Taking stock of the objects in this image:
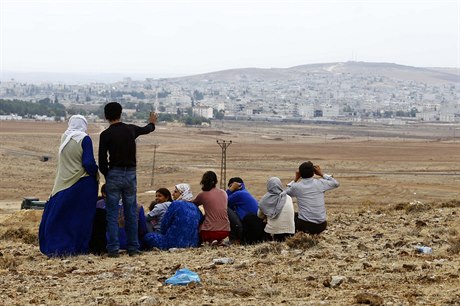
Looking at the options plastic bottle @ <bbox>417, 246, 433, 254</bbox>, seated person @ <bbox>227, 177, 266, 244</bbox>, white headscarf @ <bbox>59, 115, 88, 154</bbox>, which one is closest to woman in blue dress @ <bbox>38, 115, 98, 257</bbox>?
white headscarf @ <bbox>59, 115, 88, 154</bbox>

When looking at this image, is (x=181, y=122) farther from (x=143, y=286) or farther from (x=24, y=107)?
(x=143, y=286)

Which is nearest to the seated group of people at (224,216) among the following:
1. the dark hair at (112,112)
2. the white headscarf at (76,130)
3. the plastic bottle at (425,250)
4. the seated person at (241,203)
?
the seated person at (241,203)

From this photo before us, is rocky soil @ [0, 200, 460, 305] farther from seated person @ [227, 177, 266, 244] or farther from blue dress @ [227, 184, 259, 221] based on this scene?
blue dress @ [227, 184, 259, 221]

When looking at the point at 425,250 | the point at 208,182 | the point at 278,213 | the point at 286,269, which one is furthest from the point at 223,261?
the point at 425,250

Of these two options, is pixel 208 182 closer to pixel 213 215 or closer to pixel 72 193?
pixel 213 215

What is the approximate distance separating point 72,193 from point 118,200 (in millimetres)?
490

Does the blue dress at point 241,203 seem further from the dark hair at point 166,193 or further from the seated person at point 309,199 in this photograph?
the dark hair at point 166,193

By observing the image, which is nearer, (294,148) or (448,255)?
(448,255)

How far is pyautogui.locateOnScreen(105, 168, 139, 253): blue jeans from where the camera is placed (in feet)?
30.7

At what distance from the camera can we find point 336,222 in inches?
497

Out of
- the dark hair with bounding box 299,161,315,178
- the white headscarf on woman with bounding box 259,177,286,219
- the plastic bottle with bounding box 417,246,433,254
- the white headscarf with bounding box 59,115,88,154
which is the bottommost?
the plastic bottle with bounding box 417,246,433,254

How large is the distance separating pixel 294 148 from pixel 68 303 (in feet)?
191

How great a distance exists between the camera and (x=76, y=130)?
31.3 ft

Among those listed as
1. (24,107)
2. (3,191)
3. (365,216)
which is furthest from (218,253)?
(24,107)
